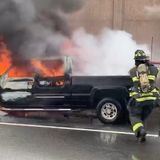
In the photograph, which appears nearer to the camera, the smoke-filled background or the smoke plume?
the smoke-filled background

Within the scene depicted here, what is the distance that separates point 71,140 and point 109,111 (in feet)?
6.33

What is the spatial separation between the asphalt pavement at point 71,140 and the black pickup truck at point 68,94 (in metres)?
0.28

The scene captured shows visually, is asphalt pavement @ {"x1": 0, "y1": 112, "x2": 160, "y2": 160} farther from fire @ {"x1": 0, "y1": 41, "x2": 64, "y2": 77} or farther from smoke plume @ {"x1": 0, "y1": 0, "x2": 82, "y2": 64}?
smoke plume @ {"x1": 0, "y1": 0, "x2": 82, "y2": 64}

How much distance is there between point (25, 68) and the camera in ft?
35.7

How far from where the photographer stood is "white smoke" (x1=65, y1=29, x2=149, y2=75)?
421 inches

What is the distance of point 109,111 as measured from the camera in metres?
10.3

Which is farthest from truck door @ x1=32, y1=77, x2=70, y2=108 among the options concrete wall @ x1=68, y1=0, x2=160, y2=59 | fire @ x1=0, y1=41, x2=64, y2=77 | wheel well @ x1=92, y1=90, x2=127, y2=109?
concrete wall @ x1=68, y1=0, x2=160, y2=59

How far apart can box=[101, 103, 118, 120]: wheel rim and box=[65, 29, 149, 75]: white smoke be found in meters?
0.69

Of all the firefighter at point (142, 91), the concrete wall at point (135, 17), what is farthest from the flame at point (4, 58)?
the concrete wall at point (135, 17)

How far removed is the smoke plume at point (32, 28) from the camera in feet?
37.6

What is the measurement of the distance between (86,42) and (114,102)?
1795mm

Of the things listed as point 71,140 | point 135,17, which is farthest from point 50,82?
point 135,17

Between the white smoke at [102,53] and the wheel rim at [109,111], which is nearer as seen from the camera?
the wheel rim at [109,111]

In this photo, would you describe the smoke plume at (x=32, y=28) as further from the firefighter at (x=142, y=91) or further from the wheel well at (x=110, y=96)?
the firefighter at (x=142, y=91)
